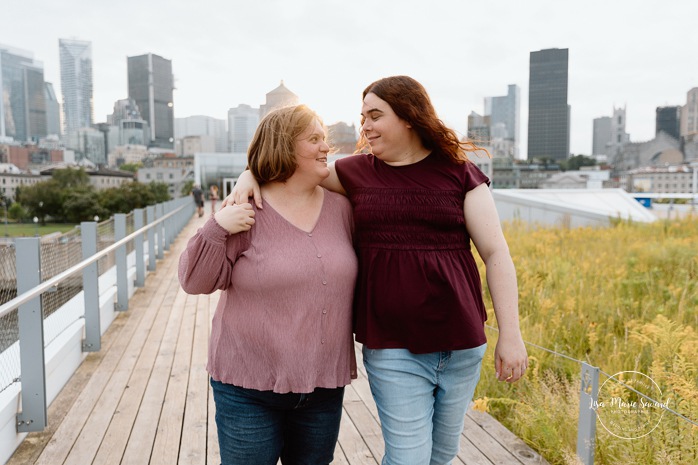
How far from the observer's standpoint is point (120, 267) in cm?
582

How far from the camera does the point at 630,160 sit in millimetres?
169750

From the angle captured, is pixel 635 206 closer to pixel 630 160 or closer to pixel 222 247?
pixel 222 247

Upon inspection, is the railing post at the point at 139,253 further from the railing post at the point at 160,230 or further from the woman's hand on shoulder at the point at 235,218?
the woman's hand on shoulder at the point at 235,218

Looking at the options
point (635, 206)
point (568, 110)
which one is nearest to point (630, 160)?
point (568, 110)

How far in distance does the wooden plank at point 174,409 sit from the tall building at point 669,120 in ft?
637

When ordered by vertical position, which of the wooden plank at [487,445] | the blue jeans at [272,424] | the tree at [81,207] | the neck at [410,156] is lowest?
the tree at [81,207]

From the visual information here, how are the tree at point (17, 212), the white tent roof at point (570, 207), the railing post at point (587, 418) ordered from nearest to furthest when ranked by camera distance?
the railing post at point (587, 418)
the white tent roof at point (570, 207)
the tree at point (17, 212)

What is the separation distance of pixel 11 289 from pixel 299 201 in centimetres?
187

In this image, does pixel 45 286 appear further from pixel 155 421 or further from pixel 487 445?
pixel 487 445

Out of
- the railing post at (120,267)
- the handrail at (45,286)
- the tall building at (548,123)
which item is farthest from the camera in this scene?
the tall building at (548,123)

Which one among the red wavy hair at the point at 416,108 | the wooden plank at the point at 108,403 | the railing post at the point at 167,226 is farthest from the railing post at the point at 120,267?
the railing post at the point at 167,226

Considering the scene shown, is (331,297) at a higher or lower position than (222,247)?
lower

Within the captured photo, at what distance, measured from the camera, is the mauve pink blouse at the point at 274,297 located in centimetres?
164

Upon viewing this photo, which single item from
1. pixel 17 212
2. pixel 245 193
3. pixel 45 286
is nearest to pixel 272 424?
pixel 245 193
